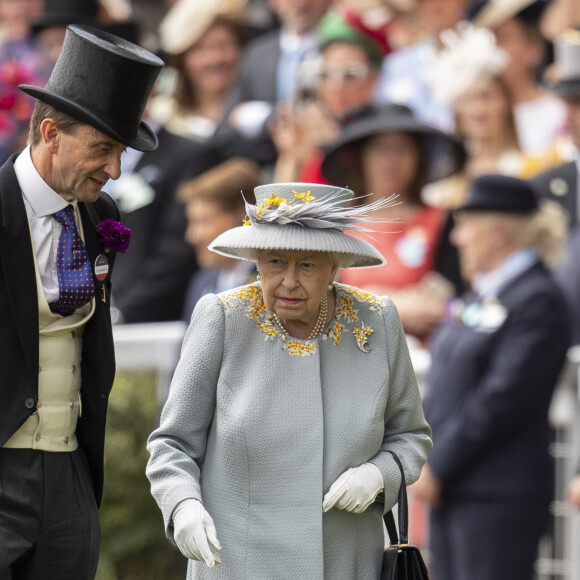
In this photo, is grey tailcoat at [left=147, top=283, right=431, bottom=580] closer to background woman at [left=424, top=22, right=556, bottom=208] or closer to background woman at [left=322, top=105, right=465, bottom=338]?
background woman at [left=322, top=105, right=465, bottom=338]

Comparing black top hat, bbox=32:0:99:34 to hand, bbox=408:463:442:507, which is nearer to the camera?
hand, bbox=408:463:442:507

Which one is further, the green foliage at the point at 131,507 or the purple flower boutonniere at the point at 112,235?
the green foliage at the point at 131,507

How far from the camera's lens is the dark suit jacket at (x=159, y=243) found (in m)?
8.58

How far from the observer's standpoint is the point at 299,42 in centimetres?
864

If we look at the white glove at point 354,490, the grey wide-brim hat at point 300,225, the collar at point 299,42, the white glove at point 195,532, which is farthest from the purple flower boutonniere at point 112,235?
the collar at point 299,42

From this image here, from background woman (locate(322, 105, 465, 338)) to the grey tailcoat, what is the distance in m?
3.19

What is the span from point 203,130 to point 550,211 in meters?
2.94

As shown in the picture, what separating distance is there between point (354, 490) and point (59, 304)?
100 cm

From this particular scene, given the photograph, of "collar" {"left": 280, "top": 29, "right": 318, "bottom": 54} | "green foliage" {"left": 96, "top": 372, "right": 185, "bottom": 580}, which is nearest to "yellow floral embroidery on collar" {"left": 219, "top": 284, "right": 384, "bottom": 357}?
"green foliage" {"left": 96, "top": 372, "right": 185, "bottom": 580}

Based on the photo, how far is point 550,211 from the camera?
22.7ft

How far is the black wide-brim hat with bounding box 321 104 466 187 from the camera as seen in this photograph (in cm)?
761

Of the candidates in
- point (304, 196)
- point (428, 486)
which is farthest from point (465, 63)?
point (304, 196)

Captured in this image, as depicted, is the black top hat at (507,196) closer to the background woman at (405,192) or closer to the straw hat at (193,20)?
the background woman at (405,192)

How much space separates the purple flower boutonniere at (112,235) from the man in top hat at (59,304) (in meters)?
0.05
